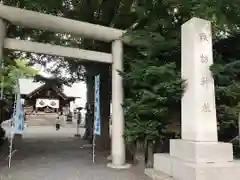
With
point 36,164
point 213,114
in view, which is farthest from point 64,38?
point 213,114

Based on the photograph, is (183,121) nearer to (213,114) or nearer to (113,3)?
(213,114)

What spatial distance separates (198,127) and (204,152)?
1.77 ft

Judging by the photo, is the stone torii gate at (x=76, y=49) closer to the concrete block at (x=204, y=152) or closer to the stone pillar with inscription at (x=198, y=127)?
the stone pillar with inscription at (x=198, y=127)

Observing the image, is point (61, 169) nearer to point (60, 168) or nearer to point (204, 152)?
point (60, 168)

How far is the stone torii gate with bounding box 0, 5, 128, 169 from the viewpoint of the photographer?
6930 mm

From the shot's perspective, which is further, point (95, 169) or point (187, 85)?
point (95, 169)

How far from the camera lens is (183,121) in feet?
20.2

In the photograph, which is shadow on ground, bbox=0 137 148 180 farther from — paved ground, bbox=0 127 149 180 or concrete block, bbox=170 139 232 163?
concrete block, bbox=170 139 232 163

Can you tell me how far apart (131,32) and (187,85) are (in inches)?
103

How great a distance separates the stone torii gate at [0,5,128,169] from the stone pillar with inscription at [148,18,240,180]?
1.69 meters

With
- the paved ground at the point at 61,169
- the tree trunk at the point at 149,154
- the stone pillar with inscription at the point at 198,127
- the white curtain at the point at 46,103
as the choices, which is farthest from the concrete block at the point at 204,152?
the white curtain at the point at 46,103

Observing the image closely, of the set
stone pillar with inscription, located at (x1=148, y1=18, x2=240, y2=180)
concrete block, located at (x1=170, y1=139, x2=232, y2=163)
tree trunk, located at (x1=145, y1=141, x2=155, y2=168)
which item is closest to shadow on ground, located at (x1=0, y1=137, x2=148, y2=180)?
tree trunk, located at (x1=145, y1=141, x2=155, y2=168)

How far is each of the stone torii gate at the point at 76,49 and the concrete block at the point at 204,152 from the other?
2381mm

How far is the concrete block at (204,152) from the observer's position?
536 centimetres
